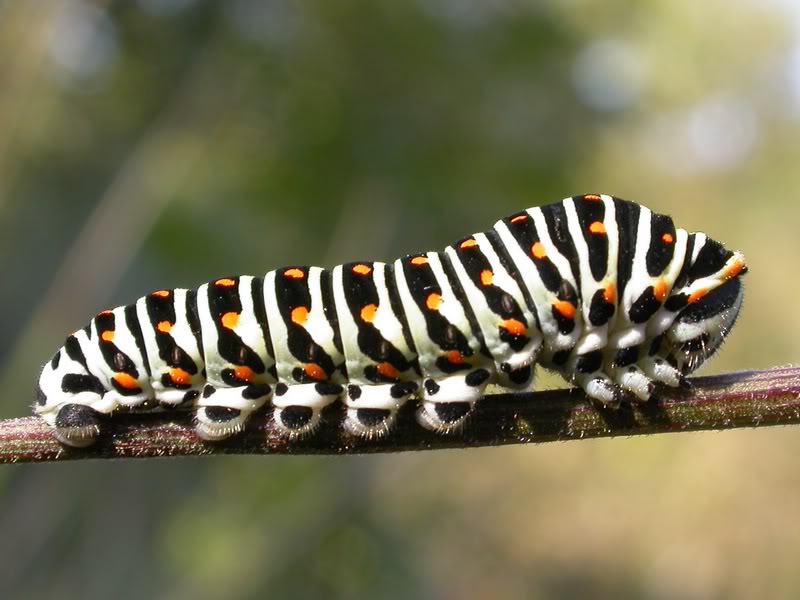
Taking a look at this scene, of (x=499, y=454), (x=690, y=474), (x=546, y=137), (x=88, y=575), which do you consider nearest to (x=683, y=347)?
(x=88, y=575)

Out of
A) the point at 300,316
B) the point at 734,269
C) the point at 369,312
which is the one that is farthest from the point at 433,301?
the point at 734,269

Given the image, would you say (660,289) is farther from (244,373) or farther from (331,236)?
(331,236)

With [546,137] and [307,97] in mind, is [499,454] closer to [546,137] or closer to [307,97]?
[546,137]

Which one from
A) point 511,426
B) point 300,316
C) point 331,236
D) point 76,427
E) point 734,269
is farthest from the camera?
point 331,236

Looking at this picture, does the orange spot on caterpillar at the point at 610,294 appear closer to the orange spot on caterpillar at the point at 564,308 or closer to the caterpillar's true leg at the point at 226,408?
the orange spot on caterpillar at the point at 564,308

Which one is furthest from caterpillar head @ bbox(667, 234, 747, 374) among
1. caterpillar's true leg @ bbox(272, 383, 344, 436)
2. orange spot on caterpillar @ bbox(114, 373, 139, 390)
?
orange spot on caterpillar @ bbox(114, 373, 139, 390)

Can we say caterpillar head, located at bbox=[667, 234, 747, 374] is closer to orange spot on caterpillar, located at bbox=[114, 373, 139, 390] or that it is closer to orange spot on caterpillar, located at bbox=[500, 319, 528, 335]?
orange spot on caterpillar, located at bbox=[500, 319, 528, 335]
